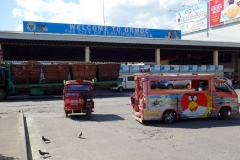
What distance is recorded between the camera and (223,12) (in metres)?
51.6

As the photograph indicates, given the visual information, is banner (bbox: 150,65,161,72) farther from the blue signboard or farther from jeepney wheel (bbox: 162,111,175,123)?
jeepney wheel (bbox: 162,111,175,123)

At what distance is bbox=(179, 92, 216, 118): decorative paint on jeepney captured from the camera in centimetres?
1153

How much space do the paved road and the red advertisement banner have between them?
45.9 meters

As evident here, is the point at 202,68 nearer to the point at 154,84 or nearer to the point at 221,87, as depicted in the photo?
the point at 221,87

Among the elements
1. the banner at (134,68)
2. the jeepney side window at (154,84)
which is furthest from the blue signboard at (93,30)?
the jeepney side window at (154,84)

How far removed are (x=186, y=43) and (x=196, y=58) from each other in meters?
16.5

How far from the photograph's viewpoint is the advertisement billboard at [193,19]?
2288 inches

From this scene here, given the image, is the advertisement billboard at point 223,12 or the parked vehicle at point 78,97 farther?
the advertisement billboard at point 223,12

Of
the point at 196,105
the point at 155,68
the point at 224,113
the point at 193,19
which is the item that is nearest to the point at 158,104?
the point at 196,105

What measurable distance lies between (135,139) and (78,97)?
17.3 ft

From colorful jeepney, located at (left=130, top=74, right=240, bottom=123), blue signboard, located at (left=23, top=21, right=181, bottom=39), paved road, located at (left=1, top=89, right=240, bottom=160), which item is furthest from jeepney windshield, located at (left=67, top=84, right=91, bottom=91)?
blue signboard, located at (left=23, top=21, right=181, bottom=39)

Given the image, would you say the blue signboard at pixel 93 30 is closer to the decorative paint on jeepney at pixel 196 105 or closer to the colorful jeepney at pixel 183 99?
the colorful jeepney at pixel 183 99

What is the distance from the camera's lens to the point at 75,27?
118ft

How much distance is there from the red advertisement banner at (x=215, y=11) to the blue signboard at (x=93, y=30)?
50.5 ft
